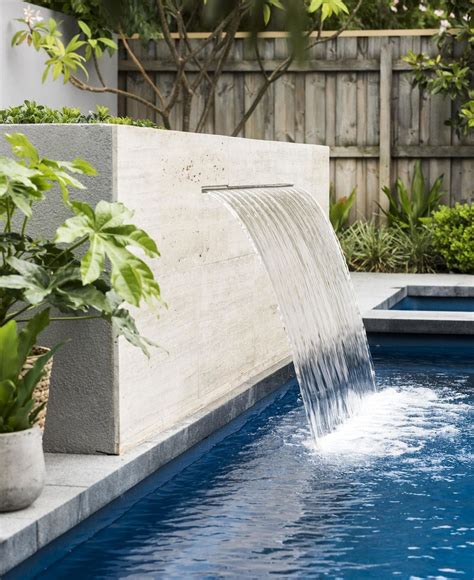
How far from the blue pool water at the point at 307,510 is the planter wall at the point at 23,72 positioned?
5.12 meters

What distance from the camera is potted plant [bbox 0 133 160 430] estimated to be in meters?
3.43

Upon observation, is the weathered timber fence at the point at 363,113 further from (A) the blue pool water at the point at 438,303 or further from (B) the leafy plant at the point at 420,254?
(A) the blue pool water at the point at 438,303

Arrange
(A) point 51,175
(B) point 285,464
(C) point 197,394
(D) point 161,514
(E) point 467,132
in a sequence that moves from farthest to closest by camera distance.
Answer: (E) point 467,132
(C) point 197,394
(B) point 285,464
(D) point 161,514
(A) point 51,175

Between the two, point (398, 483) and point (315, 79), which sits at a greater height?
point (315, 79)

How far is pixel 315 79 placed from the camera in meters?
11.8

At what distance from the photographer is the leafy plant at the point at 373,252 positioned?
11203mm

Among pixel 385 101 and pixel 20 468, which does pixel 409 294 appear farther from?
pixel 20 468

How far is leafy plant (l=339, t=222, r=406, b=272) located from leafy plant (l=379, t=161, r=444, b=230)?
0.79 ft

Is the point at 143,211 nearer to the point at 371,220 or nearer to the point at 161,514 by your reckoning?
the point at 161,514

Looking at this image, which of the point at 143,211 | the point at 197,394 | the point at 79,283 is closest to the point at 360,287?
the point at 197,394

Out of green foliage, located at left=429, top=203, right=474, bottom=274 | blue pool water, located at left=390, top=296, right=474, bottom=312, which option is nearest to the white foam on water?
blue pool water, located at left=390, top=296, right=474, bottom=312

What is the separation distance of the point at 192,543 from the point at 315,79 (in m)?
8.76

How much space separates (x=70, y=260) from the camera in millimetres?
3906

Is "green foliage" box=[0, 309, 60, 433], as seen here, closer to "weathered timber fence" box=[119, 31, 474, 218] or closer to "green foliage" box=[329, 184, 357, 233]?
"green foliage" box=[329, 184, 357, 233]
